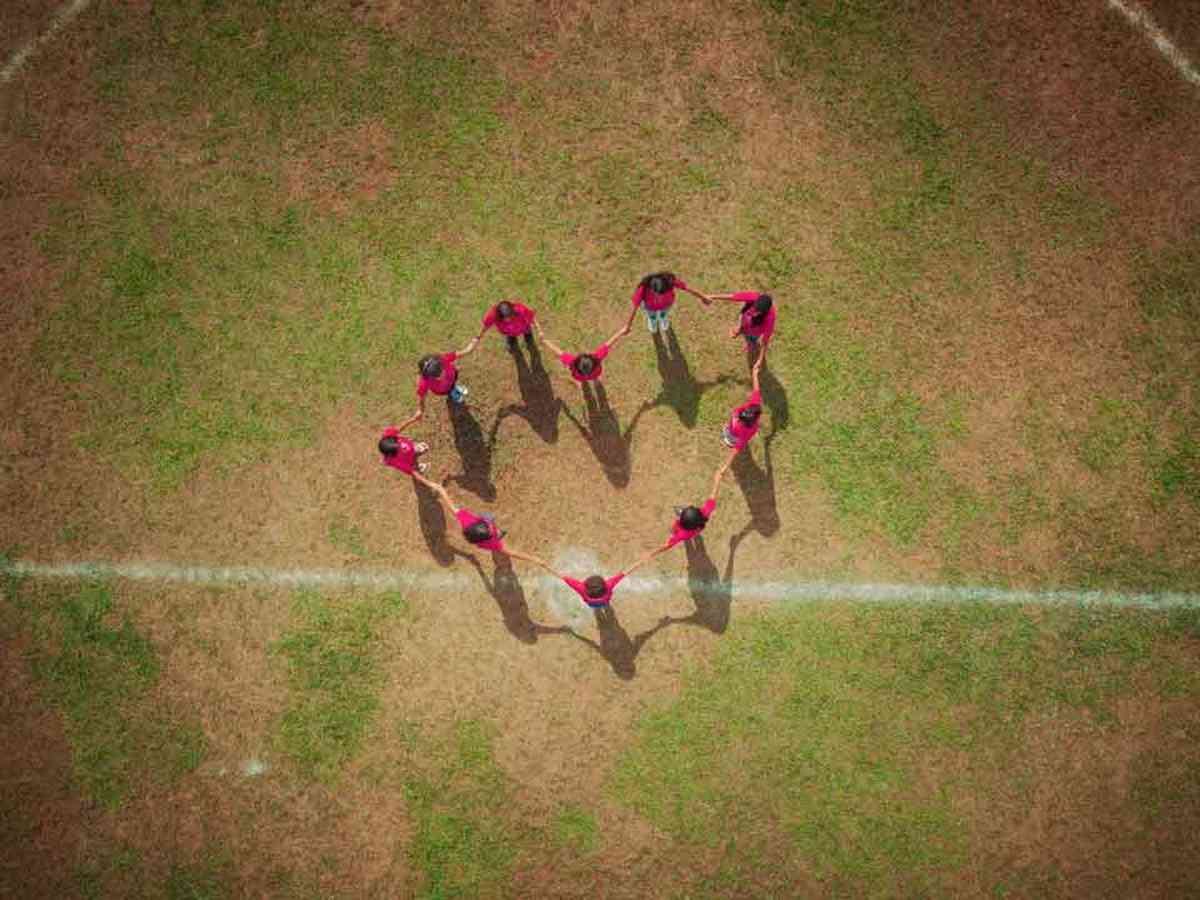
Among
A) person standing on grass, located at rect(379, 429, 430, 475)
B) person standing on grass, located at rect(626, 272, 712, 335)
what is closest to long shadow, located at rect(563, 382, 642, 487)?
person standing on grass, located at rect(626, 272, 712, 335)

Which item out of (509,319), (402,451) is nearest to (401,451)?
(402,451)

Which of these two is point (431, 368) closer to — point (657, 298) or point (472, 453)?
point (472, 453)

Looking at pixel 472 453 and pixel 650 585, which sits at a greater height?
pixel 472 453

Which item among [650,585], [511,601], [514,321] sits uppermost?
[514,321]

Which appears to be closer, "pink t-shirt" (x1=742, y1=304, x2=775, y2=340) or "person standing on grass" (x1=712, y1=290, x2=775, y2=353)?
"person standing on grass" (x1=712, y1=290, x2=775, y2=353)

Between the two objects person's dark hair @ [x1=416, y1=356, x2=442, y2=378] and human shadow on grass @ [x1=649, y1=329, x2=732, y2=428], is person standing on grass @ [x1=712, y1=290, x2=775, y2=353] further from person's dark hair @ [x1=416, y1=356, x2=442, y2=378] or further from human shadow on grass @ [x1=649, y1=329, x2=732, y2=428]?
person's dark hair @ [x1=416, y1=356, x2=442, y2=378]

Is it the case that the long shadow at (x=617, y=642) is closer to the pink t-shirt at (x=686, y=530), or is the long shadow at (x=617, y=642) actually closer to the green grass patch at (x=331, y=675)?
the pink t-shirt at (x=686, y=530)

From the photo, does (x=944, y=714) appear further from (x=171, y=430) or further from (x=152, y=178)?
(x=152, y=178)

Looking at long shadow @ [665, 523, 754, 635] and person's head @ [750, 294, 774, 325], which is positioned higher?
person's head @ [750, 294, 774, 325]
